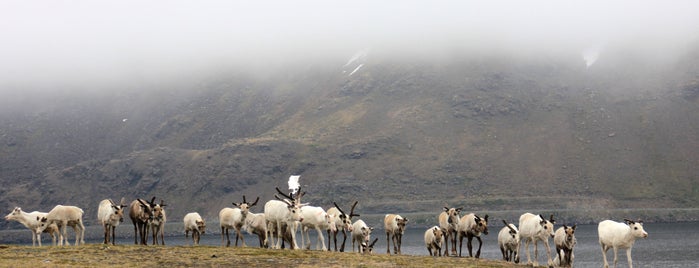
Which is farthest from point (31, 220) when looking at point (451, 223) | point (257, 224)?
point (451, 223)

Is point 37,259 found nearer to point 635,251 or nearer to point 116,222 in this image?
point 116,222

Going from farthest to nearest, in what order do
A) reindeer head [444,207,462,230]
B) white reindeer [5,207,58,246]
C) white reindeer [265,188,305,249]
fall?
reindeer head [444,207,462,230]
white reindeer [5,207,58,246]
white reindeer [265,188,305,249]

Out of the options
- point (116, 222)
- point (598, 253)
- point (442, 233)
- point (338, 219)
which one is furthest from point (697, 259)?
point (116, 222)

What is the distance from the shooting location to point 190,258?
36.1 m

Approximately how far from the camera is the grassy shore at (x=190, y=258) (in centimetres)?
3378

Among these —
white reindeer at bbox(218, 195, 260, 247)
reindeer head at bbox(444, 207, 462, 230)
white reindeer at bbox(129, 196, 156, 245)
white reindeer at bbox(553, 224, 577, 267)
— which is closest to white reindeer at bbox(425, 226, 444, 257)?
reindeer head at bbox(444, 207, 462, 230)

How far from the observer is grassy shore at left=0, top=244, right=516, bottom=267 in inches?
1330

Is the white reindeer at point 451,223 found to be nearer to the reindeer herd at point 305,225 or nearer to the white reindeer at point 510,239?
the reindeer herd at point 305,225

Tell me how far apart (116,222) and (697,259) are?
64.4 m

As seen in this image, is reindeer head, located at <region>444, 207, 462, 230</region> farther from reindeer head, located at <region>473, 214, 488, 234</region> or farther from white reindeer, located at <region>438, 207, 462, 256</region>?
reindeer head, located at <region>473, 214, 488, 234</region>

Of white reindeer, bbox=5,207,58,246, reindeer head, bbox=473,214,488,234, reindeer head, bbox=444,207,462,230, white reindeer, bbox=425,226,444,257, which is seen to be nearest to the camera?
reindeer head, bbox=473,214,488,234

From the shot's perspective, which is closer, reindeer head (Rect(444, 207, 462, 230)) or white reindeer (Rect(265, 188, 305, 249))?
white reindeer (Rect(265, 188, 305, 249))

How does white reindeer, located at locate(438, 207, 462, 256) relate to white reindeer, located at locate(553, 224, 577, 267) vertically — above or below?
above

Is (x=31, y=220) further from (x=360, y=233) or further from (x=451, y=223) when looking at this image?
(x=451, y=223)
